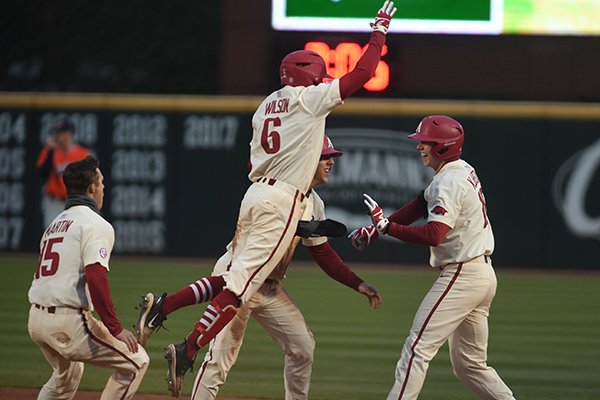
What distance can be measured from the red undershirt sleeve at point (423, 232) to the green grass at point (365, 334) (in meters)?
1.79

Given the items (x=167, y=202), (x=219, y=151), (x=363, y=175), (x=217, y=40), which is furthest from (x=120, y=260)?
(x=217, y=40)

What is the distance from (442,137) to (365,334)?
4.18 m

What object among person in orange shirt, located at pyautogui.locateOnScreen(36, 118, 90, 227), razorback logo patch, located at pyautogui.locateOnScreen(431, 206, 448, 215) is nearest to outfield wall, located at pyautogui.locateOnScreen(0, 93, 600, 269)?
person in orange shirt, located at pyautogui.locateOnScreen(36, 118, 90, 227)

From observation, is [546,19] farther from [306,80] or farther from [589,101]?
[306,80]

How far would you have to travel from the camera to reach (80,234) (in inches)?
202

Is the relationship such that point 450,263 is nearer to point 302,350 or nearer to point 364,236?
point 364,236

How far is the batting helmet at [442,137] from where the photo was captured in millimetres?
5680

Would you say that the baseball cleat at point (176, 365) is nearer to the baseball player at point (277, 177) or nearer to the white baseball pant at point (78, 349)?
the baseball player at point (277, 177)

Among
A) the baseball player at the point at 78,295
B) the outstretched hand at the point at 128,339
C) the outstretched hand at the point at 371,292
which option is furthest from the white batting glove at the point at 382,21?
the outstretched hand at the point at 128,339

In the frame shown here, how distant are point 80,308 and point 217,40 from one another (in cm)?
1792

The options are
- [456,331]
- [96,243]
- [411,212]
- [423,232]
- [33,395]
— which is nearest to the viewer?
[96,243]

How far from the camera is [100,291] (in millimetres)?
5000

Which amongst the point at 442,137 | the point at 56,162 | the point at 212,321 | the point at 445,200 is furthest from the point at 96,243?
the point at 56,162

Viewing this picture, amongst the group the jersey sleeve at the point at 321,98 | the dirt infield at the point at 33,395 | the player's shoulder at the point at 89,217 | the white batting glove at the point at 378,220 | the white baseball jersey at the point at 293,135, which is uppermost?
the jersey sleeve at the point at 321,98
